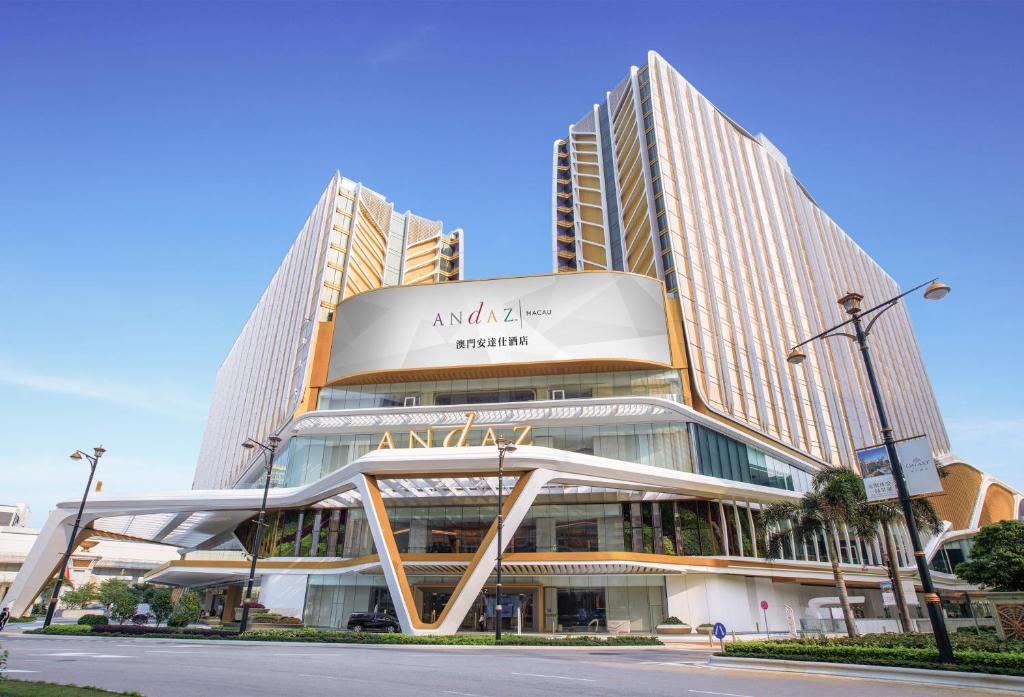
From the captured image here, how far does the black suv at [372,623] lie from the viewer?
124 feet

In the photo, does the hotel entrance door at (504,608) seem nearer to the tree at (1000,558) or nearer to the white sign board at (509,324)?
the white sign board at (509,324)

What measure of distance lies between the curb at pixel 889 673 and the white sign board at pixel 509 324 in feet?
111

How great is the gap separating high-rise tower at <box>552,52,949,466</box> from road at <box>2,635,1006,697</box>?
119 feet

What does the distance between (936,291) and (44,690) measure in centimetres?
2275

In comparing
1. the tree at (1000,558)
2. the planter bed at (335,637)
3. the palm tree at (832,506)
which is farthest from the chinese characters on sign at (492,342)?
the tree at (1000,558)

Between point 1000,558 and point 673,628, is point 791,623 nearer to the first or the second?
point 673,628

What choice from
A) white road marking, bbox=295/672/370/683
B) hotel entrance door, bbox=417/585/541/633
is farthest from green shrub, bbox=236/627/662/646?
hotel entrance door, bbox=417/585/541/633

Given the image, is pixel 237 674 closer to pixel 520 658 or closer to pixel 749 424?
pixel 520 658

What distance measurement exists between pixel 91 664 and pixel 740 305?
64.2 metres

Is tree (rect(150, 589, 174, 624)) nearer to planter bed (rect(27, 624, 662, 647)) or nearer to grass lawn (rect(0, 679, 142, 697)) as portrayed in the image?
planter bed (rect(27, 624, 662, 647))

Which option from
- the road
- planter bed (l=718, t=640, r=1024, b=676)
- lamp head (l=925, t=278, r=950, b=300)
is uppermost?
lamp head (l=925, t=278, r=950, b=300)

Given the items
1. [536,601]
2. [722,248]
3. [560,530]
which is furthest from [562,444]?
[722,248]

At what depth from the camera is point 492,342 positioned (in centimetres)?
5503

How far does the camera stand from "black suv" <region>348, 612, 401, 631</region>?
37.8m
